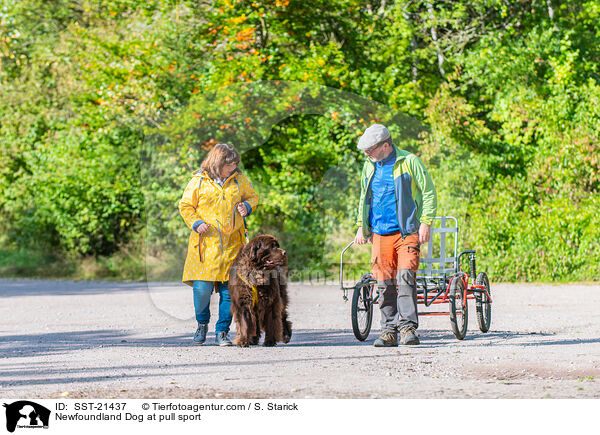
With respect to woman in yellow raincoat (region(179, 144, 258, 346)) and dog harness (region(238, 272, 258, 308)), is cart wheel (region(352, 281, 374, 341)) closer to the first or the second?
dog harness (region(238, 272, 258, 308))

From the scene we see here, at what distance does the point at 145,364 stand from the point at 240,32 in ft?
41.4

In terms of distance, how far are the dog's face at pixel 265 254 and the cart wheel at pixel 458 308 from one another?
1.56m

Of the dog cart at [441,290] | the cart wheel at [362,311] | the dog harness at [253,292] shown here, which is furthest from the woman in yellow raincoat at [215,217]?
the cart wheel at [362,311]

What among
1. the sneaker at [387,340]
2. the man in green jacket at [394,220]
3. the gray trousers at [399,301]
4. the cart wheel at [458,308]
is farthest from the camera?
the cart wheel at [458,308]

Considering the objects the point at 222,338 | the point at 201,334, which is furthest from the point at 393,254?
the point at 201,334

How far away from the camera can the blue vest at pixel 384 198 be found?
8.09 meters

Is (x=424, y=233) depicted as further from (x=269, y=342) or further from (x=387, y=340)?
(x=269, y=342)

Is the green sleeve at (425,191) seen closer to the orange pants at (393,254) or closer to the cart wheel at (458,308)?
the orange pants at (393,254)

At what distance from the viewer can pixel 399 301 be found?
8.24 m

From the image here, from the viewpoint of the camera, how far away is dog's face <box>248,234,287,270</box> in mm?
7926

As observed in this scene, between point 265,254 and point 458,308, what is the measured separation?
1901 mm

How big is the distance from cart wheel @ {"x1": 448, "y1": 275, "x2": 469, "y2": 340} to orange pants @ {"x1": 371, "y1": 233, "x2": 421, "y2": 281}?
0.47 m
